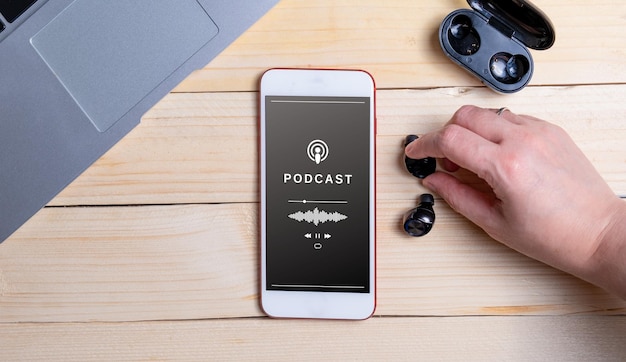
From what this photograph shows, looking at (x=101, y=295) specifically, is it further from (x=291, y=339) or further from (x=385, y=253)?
(x=385, y=253)

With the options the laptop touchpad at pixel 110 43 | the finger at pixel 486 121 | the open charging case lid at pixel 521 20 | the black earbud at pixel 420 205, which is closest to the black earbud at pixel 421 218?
the black earbud at pixel 420 205

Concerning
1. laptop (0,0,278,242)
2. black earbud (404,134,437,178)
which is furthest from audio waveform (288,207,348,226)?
laptop (0,0,278,242)

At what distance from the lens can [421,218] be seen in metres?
0.79

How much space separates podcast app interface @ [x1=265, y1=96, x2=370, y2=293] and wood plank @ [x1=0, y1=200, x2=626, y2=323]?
0.10 ft

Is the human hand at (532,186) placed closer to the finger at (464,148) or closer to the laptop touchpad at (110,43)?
the finger at (464,148)

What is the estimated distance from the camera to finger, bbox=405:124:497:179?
2.41ft

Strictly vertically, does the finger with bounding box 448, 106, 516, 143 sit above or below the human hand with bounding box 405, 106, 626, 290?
above

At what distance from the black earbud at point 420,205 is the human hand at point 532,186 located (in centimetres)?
3

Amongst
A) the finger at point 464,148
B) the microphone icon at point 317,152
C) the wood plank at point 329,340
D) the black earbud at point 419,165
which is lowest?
the wood plank at point 329,340

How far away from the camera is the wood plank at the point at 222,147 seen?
0.81 m

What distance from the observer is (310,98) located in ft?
2.68

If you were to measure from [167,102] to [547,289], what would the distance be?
52cm

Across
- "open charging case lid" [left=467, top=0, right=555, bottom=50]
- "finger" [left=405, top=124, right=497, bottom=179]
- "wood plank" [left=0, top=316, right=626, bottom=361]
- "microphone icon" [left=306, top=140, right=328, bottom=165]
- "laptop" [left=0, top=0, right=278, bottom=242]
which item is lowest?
"wood plank" [left=0, top=316, right=626, bottom=361]

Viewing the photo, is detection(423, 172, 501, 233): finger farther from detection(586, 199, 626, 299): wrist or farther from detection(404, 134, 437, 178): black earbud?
detection(586, 199, 626, 299): wrist
